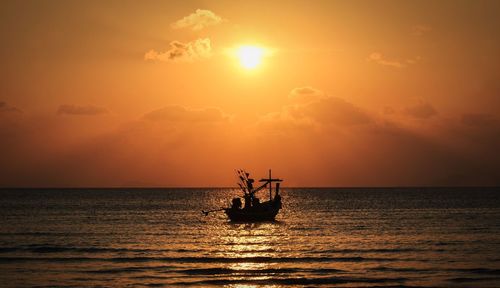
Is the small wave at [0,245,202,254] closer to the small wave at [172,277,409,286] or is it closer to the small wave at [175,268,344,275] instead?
the small wave at [175,268,344,275]

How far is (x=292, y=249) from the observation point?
5769 centimetres

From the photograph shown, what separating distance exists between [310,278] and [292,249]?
15513 millimetres

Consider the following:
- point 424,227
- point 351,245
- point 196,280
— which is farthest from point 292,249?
point 424,227

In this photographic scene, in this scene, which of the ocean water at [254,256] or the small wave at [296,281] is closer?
Answer: the small wave at [296,281]

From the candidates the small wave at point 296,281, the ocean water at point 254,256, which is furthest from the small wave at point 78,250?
the small wave at point 296,281

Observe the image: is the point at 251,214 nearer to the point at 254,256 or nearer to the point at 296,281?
the point at 254,256

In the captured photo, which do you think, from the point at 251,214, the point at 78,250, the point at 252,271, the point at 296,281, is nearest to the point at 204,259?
the point at 252,271

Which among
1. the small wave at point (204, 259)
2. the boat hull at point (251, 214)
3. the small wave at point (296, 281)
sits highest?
the boat hull at point (251, 214)

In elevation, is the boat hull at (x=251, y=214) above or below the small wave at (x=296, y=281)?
above

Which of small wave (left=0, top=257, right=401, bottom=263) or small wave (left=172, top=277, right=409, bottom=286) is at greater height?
small wave (left=0, top=257, right=401, bottom=263)

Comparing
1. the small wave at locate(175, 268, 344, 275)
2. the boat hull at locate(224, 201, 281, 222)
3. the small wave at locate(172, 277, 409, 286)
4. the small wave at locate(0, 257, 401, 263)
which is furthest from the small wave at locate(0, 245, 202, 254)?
the boat hull at locate(224, 201, 281, 222)

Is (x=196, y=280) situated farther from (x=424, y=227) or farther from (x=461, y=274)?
(x=424, y=227)

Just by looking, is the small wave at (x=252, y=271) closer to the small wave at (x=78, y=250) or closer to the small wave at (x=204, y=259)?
the small wave at (x=204, y=259)

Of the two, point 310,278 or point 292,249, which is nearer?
point 310,278
